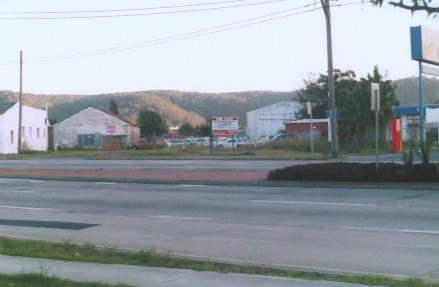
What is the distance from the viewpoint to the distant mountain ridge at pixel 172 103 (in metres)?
158

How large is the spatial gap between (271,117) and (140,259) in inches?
3229

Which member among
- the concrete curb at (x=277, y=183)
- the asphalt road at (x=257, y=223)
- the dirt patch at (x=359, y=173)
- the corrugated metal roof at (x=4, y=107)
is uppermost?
the corrugated metal roof at (x=4, y=107)

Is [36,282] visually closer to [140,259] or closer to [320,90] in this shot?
[140,259]

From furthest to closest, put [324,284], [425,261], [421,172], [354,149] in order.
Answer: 1. [354,149]
2. [421,172]
3. [425,261]
4. [324,284]

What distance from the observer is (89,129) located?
83.2 m

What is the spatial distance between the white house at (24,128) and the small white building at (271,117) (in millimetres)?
29284

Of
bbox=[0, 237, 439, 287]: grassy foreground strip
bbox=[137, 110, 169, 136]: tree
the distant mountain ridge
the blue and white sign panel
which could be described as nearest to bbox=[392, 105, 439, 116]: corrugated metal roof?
the blue and white sign panel

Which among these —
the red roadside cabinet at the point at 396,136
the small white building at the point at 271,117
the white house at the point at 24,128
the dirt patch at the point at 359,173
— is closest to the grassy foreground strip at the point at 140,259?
the dirt patch at the point at 359,173

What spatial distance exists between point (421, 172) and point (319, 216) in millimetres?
5863

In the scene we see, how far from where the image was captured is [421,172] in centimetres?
1762

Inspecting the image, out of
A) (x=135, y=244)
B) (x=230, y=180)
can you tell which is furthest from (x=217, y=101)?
(x=135, y=244)

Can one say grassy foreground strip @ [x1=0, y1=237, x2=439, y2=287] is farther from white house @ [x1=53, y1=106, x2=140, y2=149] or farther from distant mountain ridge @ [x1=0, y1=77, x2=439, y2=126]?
distant mountain ridge @ [x1=0, y1=77, x2=439, y2=126]

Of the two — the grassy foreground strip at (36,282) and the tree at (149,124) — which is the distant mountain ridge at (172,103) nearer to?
the tree at (149,124)

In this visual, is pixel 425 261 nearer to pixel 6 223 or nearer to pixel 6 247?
pixel 6 247
